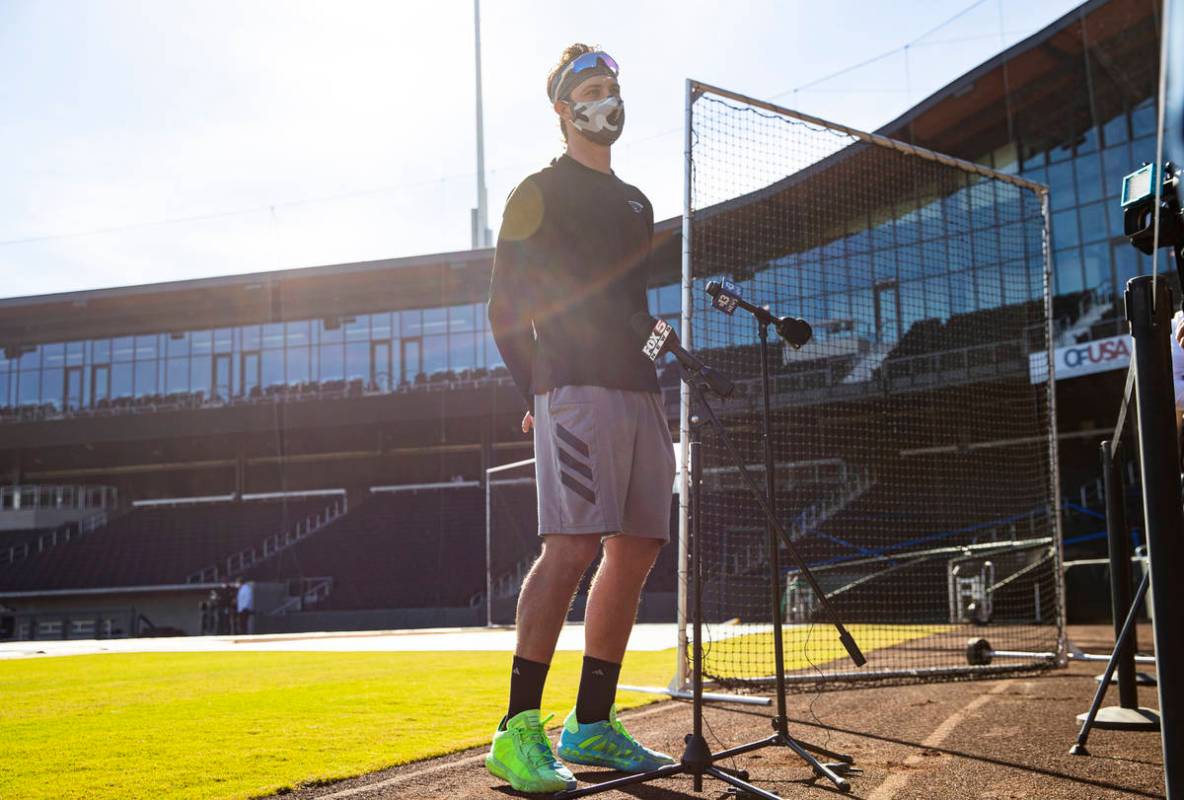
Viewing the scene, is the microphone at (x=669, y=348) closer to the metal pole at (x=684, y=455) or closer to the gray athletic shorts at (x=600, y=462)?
the gray athletic shorts at (x=600, y=462)

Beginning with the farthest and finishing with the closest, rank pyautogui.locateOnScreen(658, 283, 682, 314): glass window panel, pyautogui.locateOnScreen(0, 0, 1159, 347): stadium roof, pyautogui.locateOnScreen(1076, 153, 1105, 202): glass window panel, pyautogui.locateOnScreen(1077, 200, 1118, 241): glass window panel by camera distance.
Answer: pyautogui.locateOnScreen(658, 283, 682, 314): glass window panel < pyautogui.locateOnScreen(1076, 153, 1105, 202): glass window panel < pyautogui.locateOnScreen(1077, 200, 1118, 241): glass window panel < pyautogui.locateOnScreen(0, 0, 1159, 347): stadium roof

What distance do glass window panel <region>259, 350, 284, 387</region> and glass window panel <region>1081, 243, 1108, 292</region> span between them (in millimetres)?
26502

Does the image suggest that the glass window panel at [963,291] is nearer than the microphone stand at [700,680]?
No

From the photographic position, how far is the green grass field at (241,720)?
333cm

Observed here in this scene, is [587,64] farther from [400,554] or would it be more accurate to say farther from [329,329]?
[329,329]

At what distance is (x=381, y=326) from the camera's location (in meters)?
36.5

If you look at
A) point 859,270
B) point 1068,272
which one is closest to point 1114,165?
point 1068,272

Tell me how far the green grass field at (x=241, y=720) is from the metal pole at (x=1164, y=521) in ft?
8.05

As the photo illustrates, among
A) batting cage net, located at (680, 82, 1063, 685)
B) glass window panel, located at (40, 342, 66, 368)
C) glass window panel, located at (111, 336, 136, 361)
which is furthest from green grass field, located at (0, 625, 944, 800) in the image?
glass window panel, located at (40, 342, 66, 368)

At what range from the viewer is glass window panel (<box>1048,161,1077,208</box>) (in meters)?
24.0

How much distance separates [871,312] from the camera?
79.4ft

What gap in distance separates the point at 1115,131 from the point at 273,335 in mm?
28065

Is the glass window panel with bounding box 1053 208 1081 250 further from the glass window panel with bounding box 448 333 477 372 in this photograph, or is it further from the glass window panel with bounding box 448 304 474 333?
the glass window panel with bounding box 448 304 474 333

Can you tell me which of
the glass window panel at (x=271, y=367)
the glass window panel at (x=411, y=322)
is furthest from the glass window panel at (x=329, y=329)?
the glass window panel at (x=411, y=322)
